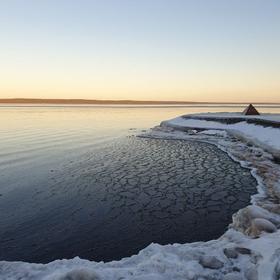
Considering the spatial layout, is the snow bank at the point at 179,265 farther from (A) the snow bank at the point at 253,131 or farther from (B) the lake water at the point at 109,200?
(A) the snow bank at the point at 253,131

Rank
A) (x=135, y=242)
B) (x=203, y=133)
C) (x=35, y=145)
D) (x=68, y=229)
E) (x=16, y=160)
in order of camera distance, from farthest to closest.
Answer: (x=203, y=133) < (x=35, y=145) < (x=16, y=160) < (x=68, y=229) < (x=135, y=242)

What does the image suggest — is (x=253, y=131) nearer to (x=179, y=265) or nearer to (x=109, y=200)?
(x=109, y=200)

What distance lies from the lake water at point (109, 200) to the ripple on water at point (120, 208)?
0.09 ft

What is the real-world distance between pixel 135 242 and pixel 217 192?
5815mm

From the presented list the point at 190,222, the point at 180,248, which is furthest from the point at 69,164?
the point at 180,248

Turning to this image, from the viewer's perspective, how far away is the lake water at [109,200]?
8422 mm

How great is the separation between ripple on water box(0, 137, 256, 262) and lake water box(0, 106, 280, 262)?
1.1 inches

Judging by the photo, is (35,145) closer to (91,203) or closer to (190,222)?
(91,203)

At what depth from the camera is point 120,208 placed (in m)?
11.0

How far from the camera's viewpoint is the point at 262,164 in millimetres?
17234

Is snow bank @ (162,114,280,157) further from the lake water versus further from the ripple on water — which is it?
the ripple on water

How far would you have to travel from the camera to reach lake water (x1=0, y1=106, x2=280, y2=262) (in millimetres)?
8422

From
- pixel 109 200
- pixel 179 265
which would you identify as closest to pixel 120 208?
pixel 109 200

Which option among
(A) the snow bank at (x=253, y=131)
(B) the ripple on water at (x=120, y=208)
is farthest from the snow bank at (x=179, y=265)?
(A) the snow bank at (x=253, y=131)
